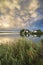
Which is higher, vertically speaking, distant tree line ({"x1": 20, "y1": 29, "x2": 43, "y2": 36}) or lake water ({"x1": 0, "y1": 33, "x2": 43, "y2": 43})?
distant tree line ({"x1": 20, "y1": 29, "x2": 43, "y2": 36})

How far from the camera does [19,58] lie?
2.08 meters

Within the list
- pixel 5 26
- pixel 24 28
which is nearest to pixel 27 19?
pixel 24 28

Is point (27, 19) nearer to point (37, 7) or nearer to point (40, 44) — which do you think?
point (37, 7)

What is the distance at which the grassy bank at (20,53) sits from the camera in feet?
6.79

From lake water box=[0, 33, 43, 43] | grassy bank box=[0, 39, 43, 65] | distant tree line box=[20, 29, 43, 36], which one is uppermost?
distant tree line box=[20, 29, 43, 36]

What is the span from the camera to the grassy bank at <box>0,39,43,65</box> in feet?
6.79

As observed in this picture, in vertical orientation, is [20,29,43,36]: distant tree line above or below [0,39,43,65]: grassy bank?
above

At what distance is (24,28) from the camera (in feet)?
7.06

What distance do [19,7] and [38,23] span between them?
271 millimetres

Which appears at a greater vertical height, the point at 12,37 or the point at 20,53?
the point at 12,37

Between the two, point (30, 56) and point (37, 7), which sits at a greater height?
point (37, 7)

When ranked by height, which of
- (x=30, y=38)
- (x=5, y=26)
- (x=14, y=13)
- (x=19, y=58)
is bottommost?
(x=19, y=58)

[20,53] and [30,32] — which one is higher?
[30,32]

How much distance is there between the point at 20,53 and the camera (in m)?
2.09
